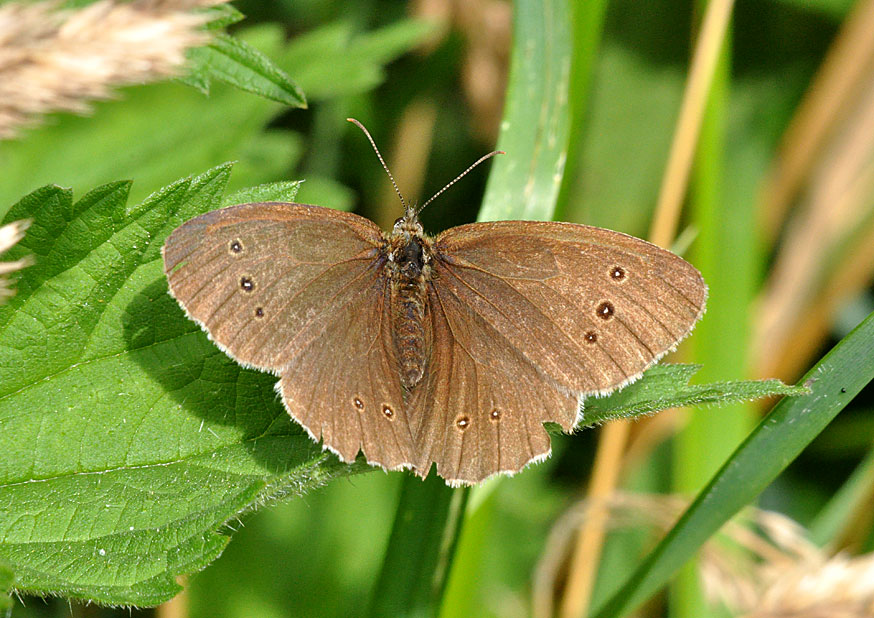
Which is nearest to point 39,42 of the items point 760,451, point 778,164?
point 760,451

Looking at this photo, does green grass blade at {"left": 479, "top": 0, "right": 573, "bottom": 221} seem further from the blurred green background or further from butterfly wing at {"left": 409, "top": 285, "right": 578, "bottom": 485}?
butterfly wing at {"left": 409, "top": 285, "right": 578, "bottom": 485}

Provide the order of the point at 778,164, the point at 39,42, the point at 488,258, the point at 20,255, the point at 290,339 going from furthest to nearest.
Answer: the point at 778,164
the point at 488,258
the point at 290,339
the point at 20,255
the point at 39,42

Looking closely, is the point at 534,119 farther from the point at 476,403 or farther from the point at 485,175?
the point at 485,175

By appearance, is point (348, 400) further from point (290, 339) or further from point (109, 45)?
point (109, 45)

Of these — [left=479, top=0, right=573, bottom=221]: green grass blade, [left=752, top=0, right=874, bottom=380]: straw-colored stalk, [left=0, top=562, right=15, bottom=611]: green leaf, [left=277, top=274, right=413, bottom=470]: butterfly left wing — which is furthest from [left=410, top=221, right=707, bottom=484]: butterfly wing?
[left=752, top=0, right=874, bottom=380]: straw-colored stalk

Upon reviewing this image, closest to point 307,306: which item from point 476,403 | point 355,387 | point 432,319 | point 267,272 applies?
point 267,272

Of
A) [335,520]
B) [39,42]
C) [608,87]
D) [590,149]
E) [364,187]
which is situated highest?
[39,42]
